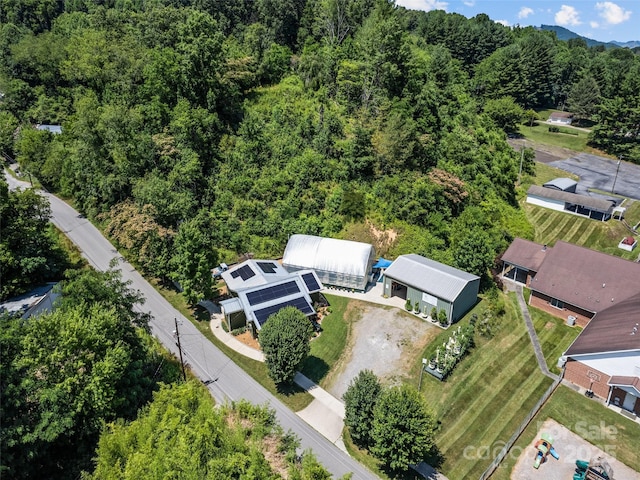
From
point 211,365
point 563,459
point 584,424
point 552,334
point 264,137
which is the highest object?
point 264,137

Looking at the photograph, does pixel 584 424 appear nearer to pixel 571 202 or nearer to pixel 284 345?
pixel 284 345

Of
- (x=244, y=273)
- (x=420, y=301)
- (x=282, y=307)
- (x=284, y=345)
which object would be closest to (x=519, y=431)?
(x=420, y=301)

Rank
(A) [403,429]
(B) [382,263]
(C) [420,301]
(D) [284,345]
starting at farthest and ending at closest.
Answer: (B) [382,263]
(C) [420,301]
(D) [284,345]
(A) [403,429]

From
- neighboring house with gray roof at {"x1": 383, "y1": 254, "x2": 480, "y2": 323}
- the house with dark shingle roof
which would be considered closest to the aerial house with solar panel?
neighboring house with gray roof at {"x1": 383, "y1": 254, "x2": 480, "y2": 323}

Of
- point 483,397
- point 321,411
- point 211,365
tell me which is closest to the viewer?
point 321,411

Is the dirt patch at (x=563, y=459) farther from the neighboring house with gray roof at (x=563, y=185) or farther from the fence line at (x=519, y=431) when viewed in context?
the neighboring house with gray roof at (x=563, y=185)

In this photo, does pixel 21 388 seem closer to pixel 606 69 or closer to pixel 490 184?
pixel 490 184

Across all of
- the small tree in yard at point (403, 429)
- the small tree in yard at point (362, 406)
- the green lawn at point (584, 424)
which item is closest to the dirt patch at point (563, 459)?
the green lawn at point (584, 424)

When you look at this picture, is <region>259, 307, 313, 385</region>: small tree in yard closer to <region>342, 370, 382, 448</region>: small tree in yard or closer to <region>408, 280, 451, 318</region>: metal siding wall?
<region>342, 370, 382, 448</region>: small tree in yard
